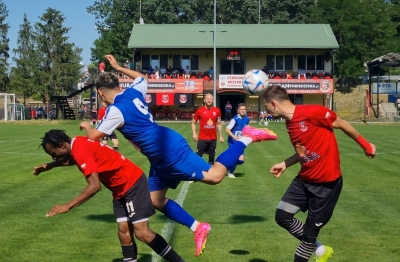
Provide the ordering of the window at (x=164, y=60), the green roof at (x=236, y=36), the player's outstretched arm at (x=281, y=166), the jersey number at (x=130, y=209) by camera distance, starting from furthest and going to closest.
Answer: the window at (x=164, y=60), the green roof at (x=236, y=36), the player's outstretched arm at (x=281, y=166), the jersey number at (x=130, y=209)

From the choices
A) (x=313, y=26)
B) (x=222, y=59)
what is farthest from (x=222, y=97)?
(x=313, y=26)

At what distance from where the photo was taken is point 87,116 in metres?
60.8

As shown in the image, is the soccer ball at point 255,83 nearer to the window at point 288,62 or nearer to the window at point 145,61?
the window at point 288,62

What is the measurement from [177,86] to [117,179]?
49137 millimetres

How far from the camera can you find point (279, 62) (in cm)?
6009

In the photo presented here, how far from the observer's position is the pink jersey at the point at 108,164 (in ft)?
19.5

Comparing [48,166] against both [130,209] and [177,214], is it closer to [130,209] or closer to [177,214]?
[130,209]

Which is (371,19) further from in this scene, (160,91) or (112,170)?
(112,170)

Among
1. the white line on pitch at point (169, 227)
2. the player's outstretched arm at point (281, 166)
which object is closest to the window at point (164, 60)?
the white line on pitch at point (169, 227)

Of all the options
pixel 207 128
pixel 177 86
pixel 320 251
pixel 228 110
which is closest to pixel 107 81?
pixel 320 251

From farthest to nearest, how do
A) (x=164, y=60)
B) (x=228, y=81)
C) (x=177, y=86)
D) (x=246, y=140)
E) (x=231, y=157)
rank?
(x=164, y=60), (x=228, y=81), (x=177, y=86), (x=246, y=140), (x=231, y=157)

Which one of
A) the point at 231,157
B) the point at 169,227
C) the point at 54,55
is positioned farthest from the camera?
the point at 54,55

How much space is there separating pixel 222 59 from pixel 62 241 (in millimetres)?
52394

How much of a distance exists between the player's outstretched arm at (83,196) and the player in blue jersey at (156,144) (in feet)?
2.14
